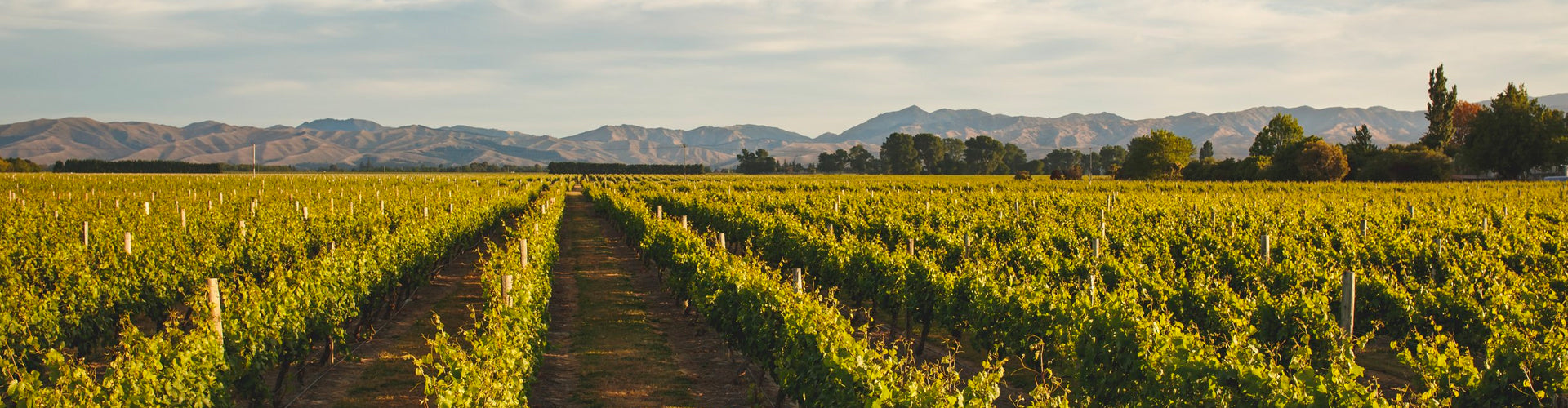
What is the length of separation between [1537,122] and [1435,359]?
66.0 m

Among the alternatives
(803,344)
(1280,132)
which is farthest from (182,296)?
(1280,132)

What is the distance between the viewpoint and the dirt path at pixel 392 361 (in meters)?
9.83

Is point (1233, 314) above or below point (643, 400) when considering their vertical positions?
above

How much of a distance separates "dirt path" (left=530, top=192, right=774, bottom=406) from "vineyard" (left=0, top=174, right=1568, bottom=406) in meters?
0.16

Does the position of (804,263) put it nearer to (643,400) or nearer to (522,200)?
(643,400)

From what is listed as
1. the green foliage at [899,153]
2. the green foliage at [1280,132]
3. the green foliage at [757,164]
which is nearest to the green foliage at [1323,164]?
the green foliage at [1280,132]

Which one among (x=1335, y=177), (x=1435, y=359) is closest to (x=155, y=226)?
(x=1435, y=359)

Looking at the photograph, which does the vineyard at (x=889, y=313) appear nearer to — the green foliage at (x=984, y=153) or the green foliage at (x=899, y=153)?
the green foliage at (x=984, y=153)

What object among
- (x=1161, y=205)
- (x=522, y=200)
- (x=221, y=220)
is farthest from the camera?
(x=522, y=200)

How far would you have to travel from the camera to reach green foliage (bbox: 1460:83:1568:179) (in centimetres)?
5778

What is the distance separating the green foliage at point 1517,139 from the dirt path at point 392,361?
63.8m

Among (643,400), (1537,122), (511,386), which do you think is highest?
(1537,122)

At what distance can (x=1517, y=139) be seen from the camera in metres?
58.8

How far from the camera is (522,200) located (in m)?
39.1
